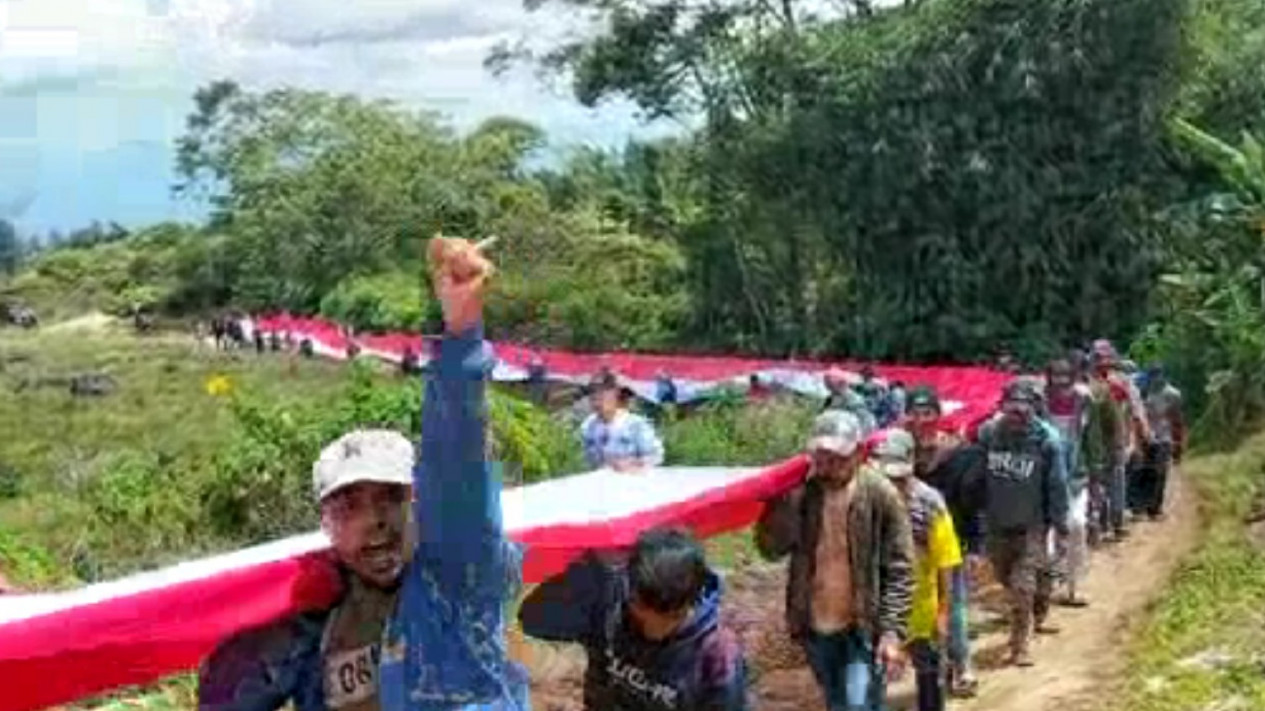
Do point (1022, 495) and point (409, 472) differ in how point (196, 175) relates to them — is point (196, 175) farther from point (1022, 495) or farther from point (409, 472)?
point (409, 472)

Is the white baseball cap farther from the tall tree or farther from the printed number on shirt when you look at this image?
the tall tree

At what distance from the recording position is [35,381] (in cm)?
4744

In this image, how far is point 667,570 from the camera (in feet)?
14.3

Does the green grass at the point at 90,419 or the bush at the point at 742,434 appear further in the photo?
the bush at the point at 742,434

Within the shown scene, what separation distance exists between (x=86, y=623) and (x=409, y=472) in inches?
24.7

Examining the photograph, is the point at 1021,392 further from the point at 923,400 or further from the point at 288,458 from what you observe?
the point at 288,458

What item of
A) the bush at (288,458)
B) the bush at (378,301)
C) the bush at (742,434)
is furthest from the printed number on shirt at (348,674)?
the bush at (378,301)

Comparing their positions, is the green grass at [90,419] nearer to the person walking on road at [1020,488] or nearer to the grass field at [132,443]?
the grass field at [132,443]

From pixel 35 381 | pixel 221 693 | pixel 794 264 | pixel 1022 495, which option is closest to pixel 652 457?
pixel 1022 495

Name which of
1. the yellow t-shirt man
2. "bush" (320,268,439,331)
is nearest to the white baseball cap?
the yellow t-shirt man

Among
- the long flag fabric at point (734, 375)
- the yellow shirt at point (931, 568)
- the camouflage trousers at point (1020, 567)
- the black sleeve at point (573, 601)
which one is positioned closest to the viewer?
the black sleeve at point (573, 601)

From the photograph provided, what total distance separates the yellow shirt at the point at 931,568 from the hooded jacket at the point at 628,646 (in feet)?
11.1

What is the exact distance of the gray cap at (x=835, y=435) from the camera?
6.66 m

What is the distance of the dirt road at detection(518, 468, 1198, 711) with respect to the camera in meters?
9.07
